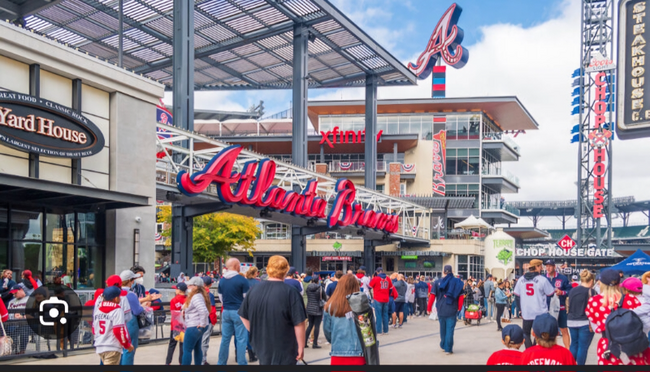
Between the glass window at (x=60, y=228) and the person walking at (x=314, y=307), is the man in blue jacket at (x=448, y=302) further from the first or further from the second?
the glass window at (x=60, y=228)

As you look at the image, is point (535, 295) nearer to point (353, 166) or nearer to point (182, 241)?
point (182, 241)

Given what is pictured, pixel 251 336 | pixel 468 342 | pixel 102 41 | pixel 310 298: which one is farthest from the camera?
pixel 102 41

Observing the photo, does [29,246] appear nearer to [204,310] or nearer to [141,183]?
[141,183]

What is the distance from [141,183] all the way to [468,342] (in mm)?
11463

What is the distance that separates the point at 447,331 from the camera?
14.7 m

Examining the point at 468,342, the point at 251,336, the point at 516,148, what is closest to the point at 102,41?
the point at 468,342

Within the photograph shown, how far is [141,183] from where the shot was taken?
23.0m

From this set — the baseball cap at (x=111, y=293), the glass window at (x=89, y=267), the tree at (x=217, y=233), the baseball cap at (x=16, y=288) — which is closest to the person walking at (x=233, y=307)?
the baseball cap at (x=111, y=293)

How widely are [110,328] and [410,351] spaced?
779cm

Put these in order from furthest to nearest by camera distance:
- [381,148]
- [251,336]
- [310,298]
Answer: [381,148] < [310,298] < [251,336]

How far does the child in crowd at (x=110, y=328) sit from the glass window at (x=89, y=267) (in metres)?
12.4

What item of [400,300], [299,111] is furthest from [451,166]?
[400,300]

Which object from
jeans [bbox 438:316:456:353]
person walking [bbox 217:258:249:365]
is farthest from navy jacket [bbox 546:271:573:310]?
person walking [bbox 217:258:249:365]

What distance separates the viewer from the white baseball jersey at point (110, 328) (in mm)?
9469
